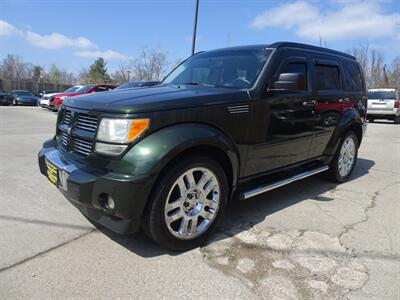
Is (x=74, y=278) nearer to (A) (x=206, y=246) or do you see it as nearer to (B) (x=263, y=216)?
(A) (x=206, y=246)

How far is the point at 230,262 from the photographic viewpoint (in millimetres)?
2859

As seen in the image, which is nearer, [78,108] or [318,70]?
[78,108]

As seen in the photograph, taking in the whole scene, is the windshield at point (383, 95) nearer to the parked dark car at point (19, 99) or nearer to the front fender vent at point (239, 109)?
the front fender vent at point (239, 109)

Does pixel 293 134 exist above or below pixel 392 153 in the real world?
above

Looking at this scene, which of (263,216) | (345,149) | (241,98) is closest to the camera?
(241,98)

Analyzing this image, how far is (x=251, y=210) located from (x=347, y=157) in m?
2.36

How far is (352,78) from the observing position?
5.40 meters

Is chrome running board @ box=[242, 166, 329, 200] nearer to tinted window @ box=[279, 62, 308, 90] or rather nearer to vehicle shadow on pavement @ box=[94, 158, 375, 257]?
vehicle shadow on pavement @ box=[94, 158, 375, 257]

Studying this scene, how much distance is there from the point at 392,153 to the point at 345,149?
3.89m

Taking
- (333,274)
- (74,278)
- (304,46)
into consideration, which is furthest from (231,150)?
(304,46)

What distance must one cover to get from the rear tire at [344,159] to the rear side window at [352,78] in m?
0.72

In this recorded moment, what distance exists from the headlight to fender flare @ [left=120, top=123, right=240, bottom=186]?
75 mm

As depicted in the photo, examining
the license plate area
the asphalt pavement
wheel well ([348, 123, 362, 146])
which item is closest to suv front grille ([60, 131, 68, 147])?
the license plate area

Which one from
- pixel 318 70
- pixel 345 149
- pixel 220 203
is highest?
pixel 318 70
